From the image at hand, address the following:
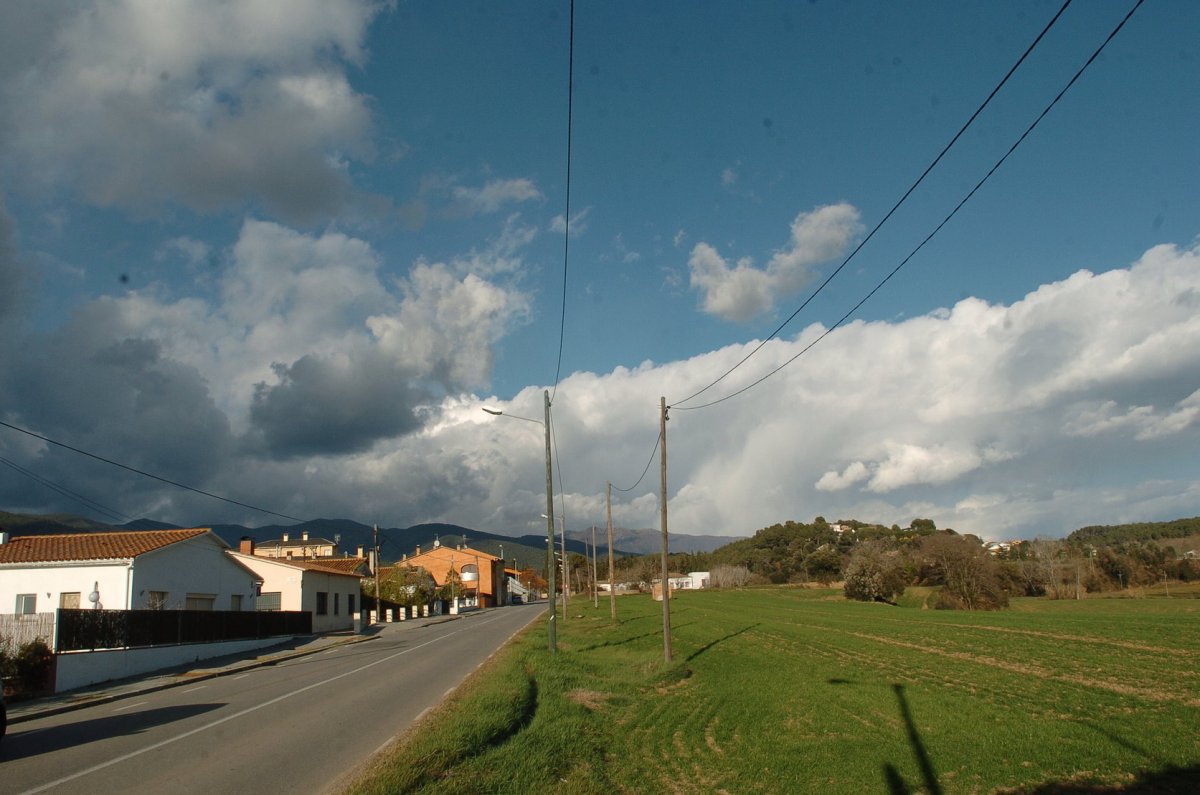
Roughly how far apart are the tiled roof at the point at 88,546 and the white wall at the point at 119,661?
461 centimetres

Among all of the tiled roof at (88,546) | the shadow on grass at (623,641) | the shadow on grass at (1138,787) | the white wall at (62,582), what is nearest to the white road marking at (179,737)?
the shadow on grass at (623,641)

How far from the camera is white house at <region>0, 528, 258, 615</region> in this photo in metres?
31.8

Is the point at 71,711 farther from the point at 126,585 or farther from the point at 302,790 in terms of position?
the point at 126,585

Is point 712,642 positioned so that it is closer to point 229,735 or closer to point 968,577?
point 229,735

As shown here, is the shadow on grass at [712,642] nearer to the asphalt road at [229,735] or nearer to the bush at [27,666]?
the asphalt road at [229,735]

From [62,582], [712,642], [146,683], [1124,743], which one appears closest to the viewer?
[1124,743]

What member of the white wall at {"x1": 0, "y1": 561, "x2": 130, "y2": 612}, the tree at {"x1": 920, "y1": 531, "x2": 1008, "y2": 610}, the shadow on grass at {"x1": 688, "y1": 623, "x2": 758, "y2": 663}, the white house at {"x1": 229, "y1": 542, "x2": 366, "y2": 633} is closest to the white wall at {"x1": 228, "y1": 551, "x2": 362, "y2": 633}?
the white house at {"x1": 229, "y1": 542, "x2": 366, "y2": 633}

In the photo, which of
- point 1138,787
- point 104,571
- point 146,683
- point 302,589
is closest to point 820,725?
point 1138,787

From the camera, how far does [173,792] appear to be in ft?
28.9

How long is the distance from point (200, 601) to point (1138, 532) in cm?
18826

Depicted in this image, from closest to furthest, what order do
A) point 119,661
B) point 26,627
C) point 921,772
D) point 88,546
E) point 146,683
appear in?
1. point 921,772
2. point 26,627
3. point 146,683
4. point 119,661
5. point 88,546

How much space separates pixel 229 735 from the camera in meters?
12.6

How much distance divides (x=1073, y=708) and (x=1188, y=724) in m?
1.96

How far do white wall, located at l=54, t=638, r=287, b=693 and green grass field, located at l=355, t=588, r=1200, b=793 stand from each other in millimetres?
11480
